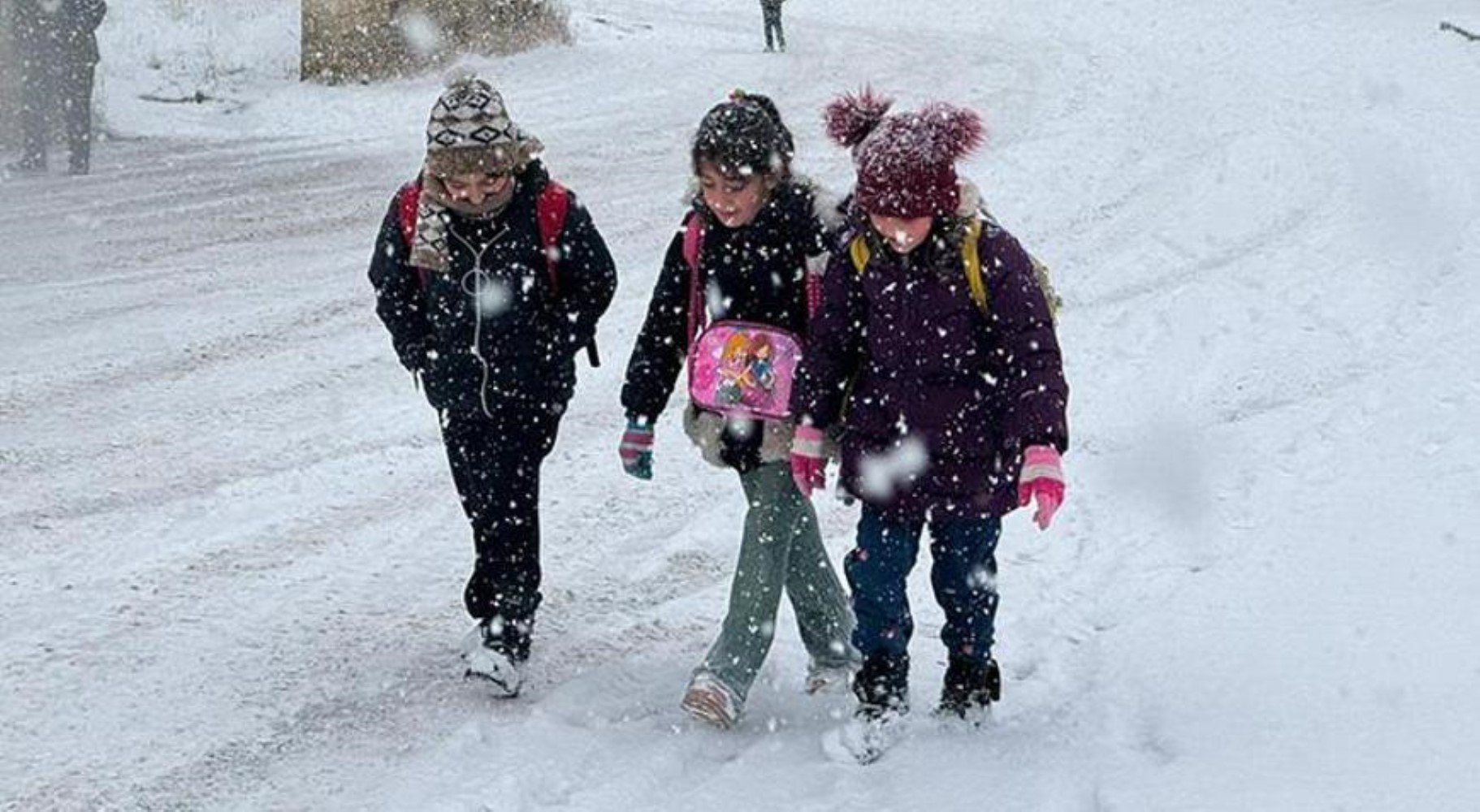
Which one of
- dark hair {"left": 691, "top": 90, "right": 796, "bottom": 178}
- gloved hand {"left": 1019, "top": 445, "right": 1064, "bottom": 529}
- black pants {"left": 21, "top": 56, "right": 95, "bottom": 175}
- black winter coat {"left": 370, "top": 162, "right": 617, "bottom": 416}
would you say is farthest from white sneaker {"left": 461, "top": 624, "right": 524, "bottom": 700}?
black pants {"left": 21, "top": 56, "right": 95, "bottom": 175}

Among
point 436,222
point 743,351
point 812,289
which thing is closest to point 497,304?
point 436,222

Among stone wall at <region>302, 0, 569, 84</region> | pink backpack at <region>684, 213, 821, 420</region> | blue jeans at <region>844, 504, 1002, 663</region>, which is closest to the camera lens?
blue jeans at <region>844, 504, 1002, 663</region>

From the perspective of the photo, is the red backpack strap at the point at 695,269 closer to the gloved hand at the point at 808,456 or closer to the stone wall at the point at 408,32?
the gloved hand at the point at 808,456

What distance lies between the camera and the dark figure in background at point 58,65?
1349 cm

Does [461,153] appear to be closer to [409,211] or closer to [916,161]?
[409,211]

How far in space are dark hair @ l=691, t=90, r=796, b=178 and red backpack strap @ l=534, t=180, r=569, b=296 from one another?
584mm

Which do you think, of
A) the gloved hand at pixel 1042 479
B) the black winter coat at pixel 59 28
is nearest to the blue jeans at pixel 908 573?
the gloved hand at pixel 1042 479

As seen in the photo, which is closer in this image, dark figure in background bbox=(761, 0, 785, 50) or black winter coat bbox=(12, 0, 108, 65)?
black winter coat bbox=(12, 0, 108, 65)

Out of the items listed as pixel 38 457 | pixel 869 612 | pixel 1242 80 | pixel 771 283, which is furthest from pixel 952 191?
pixel 1242 80

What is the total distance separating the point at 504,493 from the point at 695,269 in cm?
93

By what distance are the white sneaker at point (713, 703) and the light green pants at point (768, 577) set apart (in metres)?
0.03

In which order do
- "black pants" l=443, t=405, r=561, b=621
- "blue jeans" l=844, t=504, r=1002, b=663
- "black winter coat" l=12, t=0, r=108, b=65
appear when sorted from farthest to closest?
1. "black winter coat" l=12, t=0, r=108, b=65
2. "black pants" l=443, t=405, r=561, b=621
3. "blue jeans" l=844, t=504, r=1002, b=663

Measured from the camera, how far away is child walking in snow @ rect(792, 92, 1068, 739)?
4.00 m

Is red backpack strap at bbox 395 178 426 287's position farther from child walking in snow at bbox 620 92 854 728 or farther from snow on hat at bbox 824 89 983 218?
snow on hat at bbox 824 89 983 218
